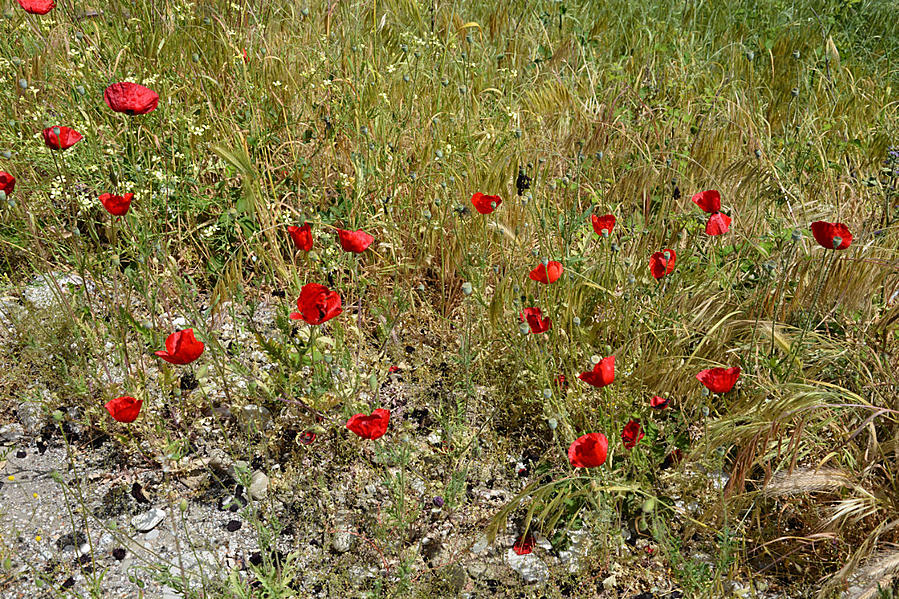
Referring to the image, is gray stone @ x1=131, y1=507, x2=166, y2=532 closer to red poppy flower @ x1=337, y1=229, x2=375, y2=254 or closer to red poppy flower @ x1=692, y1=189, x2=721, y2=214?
red poppy flower @ x1=337, y1=229, x2=375, y2=254

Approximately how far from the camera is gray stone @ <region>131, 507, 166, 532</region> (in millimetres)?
1903

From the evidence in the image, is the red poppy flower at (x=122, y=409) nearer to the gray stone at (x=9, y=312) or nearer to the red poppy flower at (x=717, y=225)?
the gray stone at (x=9, y=312)

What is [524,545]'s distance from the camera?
1873 millimetres

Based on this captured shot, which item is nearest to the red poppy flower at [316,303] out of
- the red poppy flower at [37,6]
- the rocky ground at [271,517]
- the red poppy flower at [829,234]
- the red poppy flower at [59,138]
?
the rocky ground at [271,517]

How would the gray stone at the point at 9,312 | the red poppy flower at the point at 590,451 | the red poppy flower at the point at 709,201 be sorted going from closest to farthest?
the red poppy flower at the point at 590,451
the red poppy flower at the point at 709,201
the gray stone at the point at 9,312

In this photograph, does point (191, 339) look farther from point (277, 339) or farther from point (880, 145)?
point (880, 145)

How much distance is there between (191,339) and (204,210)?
106 cm

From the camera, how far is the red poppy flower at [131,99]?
198 cm

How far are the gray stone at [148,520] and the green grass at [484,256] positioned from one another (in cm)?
18

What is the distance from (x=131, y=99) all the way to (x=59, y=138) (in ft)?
0.86

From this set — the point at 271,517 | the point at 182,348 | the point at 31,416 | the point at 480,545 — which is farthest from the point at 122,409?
the point at 480,545

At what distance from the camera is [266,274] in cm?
252

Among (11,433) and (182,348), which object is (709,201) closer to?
(182,348)

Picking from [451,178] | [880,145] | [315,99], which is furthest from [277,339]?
[880,145]
